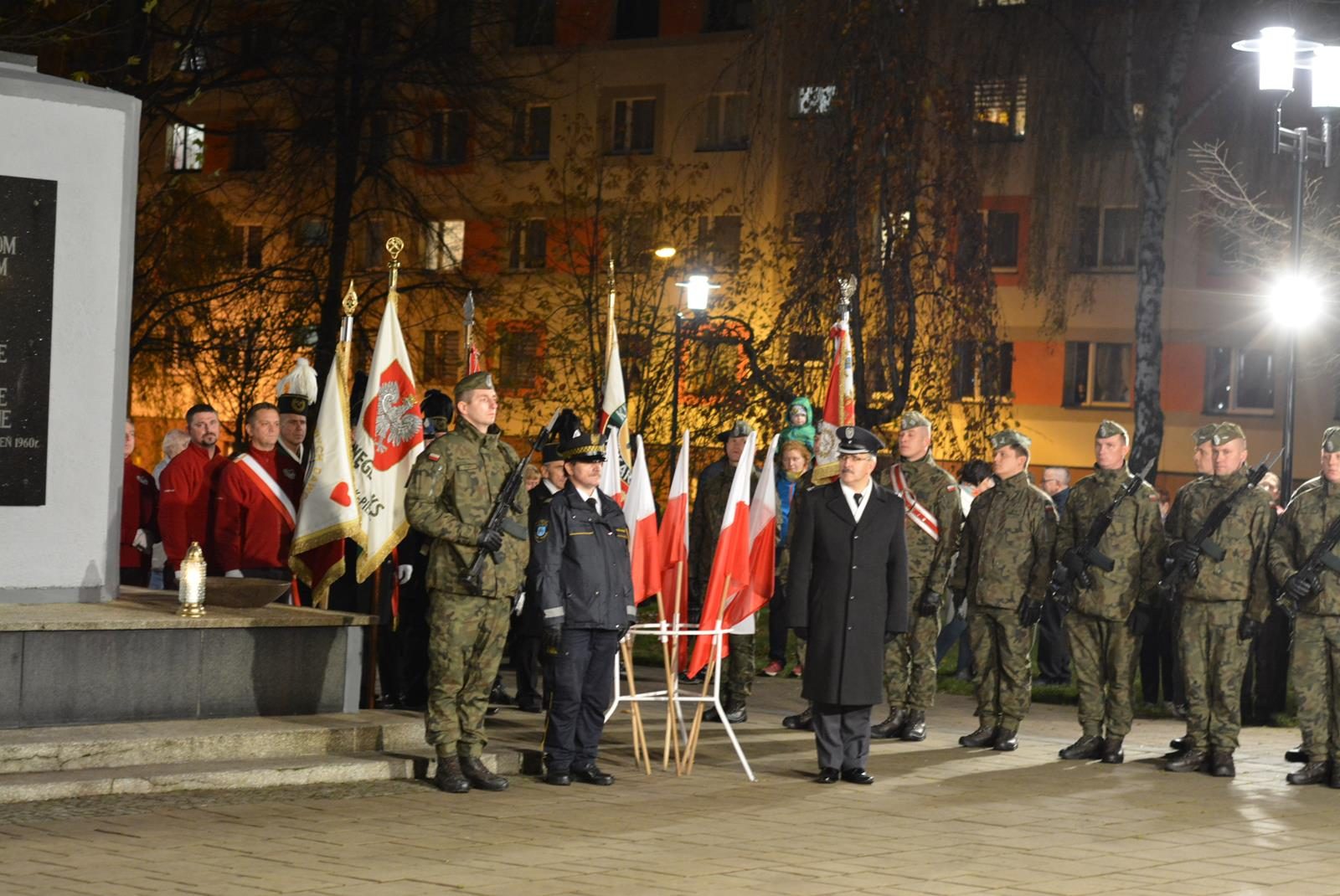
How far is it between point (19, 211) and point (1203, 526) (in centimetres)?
755

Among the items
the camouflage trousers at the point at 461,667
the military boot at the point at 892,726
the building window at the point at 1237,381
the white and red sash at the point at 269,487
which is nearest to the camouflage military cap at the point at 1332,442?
the military boot at the point at 892,726

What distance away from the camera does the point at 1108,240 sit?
139 ft

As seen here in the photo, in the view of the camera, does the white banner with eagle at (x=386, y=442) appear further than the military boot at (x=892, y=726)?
No

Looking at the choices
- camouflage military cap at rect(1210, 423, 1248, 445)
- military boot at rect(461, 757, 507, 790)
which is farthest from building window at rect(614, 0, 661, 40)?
military boot at rect(461, 757, 507, 790)

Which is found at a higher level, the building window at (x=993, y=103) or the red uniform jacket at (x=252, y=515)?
the building window at (x=993, y=103)

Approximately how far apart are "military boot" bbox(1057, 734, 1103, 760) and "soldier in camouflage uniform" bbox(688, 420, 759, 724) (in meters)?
2.44

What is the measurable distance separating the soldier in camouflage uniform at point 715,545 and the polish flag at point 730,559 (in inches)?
79.9

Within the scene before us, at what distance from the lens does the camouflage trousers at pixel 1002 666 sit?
43.9 feet

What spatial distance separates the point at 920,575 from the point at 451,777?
4329mm

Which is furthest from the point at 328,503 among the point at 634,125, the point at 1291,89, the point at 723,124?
the point at 634,125

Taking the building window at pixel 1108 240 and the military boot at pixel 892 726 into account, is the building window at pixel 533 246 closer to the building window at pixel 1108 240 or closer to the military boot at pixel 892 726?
the building window at pixel 1108 240

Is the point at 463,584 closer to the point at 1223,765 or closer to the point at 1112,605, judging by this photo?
the point at 1112,605

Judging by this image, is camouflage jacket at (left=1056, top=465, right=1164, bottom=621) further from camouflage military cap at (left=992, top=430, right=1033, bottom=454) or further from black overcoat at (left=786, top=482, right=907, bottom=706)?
black overcoat at (left=786, top=482, right=907, bottom=706)

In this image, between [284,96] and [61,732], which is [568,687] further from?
[284,96]
